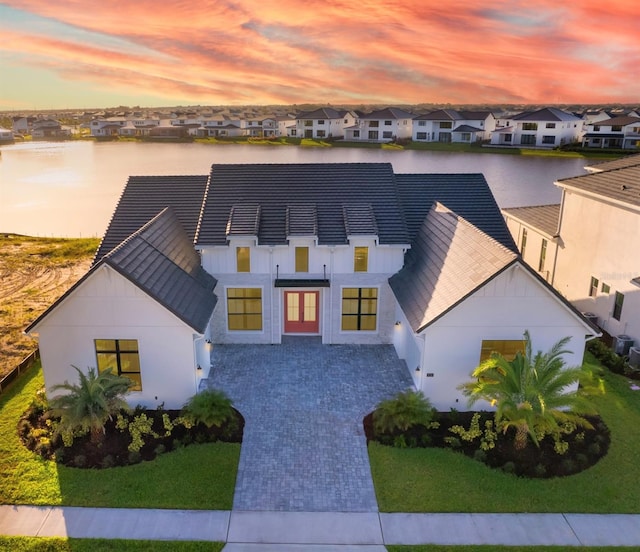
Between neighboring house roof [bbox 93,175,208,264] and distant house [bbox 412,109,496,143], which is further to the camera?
distant house [bbox 412,109,496,143]

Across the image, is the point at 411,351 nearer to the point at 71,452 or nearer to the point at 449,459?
the point at 449,459

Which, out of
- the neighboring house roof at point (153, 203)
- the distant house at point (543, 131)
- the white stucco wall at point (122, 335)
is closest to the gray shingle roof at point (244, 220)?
the neighboring house roof at point (153, 203)

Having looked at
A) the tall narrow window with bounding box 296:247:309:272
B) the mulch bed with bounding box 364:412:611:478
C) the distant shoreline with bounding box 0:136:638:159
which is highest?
the distant shoreline with bounding box 0:136:638:159

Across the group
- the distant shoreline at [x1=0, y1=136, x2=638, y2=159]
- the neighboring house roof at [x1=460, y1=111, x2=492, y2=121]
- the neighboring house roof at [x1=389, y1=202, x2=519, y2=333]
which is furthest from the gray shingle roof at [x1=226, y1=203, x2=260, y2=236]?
the neighboring house roof at [x1=460, y1=111, x2=492, y2=121]

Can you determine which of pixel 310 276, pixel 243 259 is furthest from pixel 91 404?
pixel 310 276

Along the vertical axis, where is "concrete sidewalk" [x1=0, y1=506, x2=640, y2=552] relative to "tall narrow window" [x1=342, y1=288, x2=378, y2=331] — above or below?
below

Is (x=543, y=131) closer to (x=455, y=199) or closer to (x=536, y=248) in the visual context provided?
(x=536, y=248)

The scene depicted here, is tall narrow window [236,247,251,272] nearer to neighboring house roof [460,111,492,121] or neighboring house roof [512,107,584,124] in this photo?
neighboring house roof [512,107,584,124]

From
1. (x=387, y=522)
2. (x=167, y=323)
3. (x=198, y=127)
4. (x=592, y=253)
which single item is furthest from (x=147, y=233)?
(x=198, y=127)
